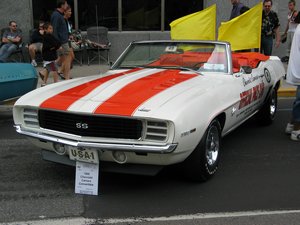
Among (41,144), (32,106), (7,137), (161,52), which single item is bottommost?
(7,137)

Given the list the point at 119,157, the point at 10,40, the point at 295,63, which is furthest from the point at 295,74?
the point at 10,40

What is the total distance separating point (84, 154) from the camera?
154 inches

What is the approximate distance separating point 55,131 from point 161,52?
2.12 metres

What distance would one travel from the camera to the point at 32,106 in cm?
419

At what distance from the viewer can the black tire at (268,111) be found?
652 centimetres

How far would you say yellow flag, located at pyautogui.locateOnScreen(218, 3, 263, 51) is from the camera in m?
6.87

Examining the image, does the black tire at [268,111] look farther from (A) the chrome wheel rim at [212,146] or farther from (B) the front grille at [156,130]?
(B) the front grille at [156,130]

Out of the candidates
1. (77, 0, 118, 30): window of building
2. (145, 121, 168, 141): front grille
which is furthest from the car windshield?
(77, 0, 118, 30): window of building

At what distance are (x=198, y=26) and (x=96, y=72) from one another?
445 cm

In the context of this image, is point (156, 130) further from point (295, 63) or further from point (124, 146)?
point (295, 63)

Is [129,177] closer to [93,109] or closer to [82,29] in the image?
[93,109]

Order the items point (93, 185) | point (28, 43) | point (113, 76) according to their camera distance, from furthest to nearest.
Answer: point (28, 43) < point (113, 76) < point (93, 185)

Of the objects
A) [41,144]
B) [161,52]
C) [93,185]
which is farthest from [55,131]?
[161,52]

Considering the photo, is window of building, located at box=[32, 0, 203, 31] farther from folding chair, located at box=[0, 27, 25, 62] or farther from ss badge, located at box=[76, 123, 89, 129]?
ss badge, located at box=[76, 123, 89, 129]
